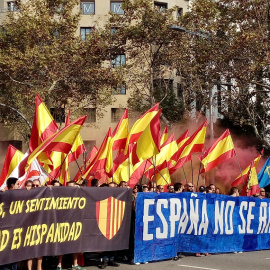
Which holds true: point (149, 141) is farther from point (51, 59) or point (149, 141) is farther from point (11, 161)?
point (51, 59)

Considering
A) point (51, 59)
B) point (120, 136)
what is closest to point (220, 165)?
point (51, 59)

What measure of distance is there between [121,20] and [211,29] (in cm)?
407

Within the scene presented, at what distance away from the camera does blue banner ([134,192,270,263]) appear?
11078 mm

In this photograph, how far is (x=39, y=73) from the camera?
25203 mm

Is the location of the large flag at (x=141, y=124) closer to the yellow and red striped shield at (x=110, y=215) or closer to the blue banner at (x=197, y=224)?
the blue banner at (x=197, y=224)

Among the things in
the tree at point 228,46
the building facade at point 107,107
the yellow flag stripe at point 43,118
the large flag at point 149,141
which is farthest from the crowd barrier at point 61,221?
the building facade at point 107,107

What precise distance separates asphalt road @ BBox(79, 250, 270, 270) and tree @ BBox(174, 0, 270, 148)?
376 inches

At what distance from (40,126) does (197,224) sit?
3716 mm

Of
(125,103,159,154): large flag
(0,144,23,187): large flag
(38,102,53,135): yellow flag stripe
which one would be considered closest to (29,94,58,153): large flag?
(38,102,53,135): yellow flag stripe

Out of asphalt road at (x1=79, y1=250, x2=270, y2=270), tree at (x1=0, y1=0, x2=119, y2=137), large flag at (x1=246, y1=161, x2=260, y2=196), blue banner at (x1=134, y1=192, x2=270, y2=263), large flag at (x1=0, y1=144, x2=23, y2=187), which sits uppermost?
tree at (x1=0, y1=0, x2=119, y2=137)

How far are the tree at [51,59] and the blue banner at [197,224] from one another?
13014mm

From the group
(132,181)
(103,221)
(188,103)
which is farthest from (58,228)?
(188,103)

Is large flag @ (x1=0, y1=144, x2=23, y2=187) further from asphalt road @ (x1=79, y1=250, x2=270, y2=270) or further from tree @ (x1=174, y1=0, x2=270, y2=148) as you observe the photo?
tree @ (x1=174, y1=0, x2=270, y2=148)

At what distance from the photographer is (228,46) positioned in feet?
74.8
